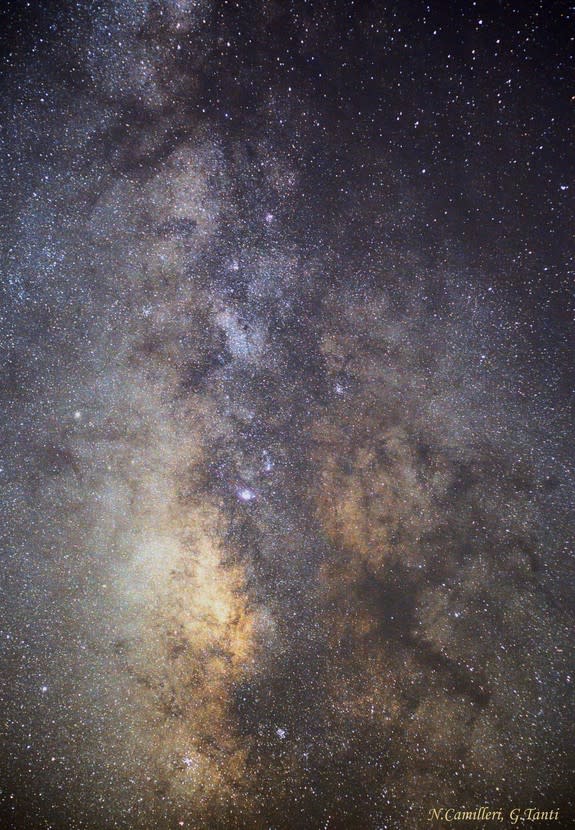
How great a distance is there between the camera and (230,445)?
3.14 meters

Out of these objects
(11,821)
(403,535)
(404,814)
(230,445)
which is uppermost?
(230,445)

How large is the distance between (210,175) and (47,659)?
185 inches

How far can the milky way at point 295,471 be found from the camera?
2.92 m

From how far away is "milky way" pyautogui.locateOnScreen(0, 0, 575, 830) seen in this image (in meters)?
2.92

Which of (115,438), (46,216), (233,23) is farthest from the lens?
(115,438)

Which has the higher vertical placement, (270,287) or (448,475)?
(270,287)

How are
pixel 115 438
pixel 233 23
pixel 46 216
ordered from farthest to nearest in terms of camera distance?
pixel 115 438, pixel 46 216, pixel 233 23

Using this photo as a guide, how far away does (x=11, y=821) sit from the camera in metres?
3.10

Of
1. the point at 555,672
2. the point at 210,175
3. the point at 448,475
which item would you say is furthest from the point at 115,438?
the point at 555,672

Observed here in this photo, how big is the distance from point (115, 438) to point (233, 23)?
360 cm

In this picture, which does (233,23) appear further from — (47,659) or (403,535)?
(47,659)

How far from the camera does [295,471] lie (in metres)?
3.14

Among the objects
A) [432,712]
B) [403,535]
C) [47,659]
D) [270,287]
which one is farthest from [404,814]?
→ [270,287]

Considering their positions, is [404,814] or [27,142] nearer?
[27,142]
